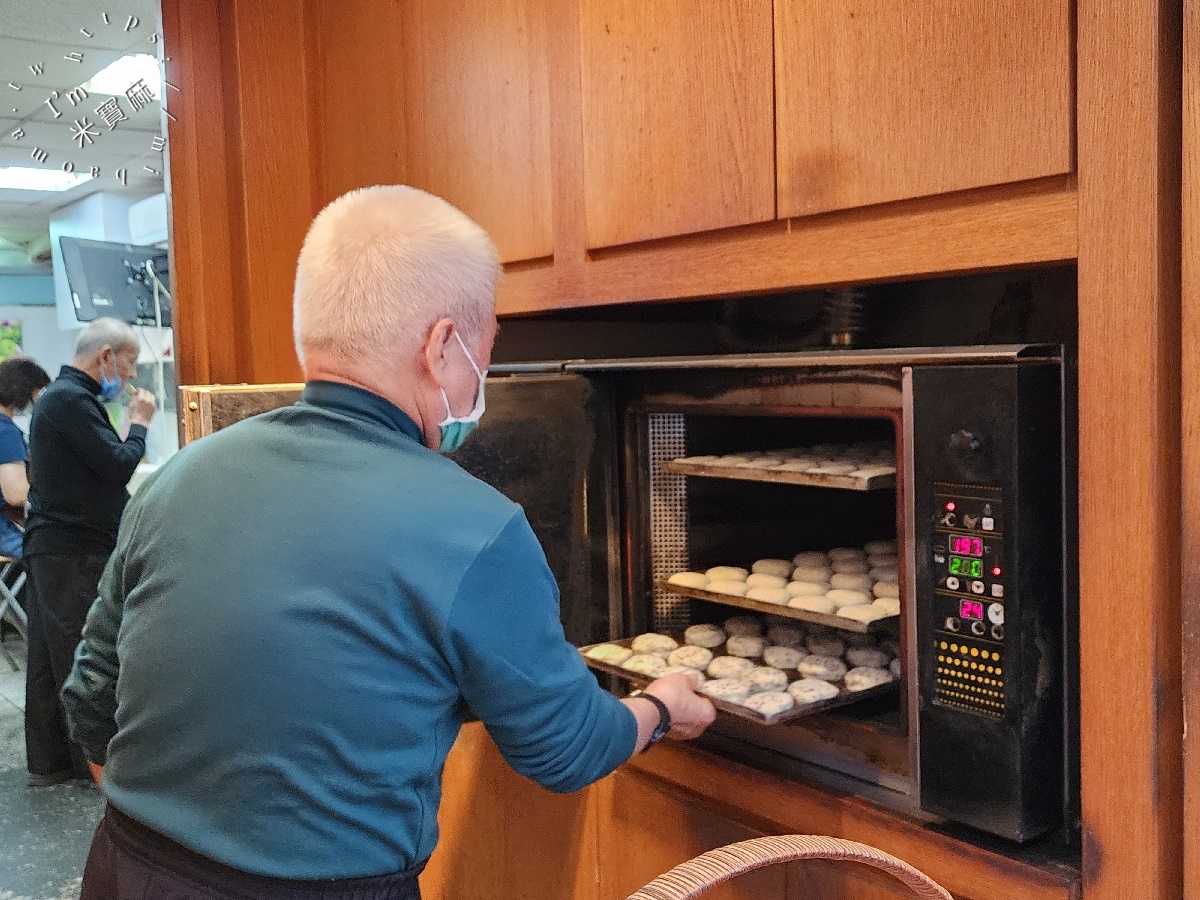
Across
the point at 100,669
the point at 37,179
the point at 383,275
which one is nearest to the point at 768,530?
the point at 383,275

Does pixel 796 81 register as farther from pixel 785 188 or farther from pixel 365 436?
pixel 365 436

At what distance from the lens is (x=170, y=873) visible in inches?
41.6

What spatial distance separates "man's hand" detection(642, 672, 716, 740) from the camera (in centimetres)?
128

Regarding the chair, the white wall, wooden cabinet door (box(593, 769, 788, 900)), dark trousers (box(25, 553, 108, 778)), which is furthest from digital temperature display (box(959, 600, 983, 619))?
the white wall

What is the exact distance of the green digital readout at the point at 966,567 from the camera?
1077mm

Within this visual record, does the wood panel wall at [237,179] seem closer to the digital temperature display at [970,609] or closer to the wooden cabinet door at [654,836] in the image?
the wooden cabinet door at [654,836]

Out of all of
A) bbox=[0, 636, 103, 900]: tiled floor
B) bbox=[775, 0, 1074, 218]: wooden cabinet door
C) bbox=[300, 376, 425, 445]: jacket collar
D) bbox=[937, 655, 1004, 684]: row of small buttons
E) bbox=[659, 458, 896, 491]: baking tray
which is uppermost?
bbox=[775, 0, 1074, 218]: wooden cabinet door

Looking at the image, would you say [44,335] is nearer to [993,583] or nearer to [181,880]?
[181,880]

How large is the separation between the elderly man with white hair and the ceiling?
128cm

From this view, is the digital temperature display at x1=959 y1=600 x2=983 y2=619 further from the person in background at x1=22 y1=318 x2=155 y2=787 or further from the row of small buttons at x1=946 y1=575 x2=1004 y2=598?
the person in background at x1=22 y1=318 x2=155 y2=787

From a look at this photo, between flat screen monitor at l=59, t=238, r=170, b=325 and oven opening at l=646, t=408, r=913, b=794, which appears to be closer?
oven opening at l=646, t=408, r=913, b=794

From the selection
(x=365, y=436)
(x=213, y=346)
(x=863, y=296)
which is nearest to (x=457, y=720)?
(x=365, y=436)

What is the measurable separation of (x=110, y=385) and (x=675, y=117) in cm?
287

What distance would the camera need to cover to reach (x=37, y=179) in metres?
6.67
